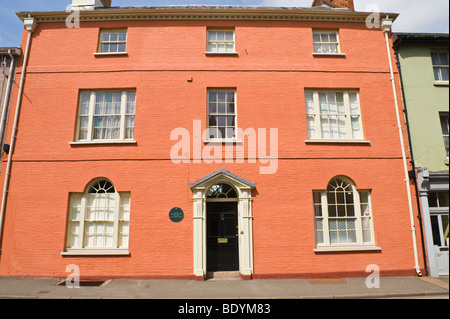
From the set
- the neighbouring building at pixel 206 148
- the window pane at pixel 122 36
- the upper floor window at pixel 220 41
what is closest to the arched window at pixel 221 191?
the neighbouring building at pixel 206 148

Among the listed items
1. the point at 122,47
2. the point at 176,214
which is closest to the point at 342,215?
the point at 176,214

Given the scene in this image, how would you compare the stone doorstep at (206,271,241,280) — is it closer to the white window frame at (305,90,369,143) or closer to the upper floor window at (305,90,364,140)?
the white window frame at (305,90,369,143)

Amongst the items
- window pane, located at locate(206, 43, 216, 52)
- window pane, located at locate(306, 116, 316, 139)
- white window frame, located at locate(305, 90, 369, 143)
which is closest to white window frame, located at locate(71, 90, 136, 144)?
window pane, located at locate(206, 43, 216, 52)

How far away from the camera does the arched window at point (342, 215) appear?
31.4 ft

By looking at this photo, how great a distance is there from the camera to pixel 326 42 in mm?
11023

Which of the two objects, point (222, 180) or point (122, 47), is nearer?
point (222, 180)

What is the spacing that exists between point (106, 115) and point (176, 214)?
443 cm

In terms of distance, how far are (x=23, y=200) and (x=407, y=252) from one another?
13.0 metres

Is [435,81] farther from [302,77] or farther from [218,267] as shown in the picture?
[218,267]

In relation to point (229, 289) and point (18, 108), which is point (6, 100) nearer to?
point (18, 108)

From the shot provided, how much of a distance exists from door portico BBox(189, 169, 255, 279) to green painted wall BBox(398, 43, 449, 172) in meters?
6.14

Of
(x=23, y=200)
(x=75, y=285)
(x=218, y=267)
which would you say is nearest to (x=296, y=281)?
(x=218, y=267)

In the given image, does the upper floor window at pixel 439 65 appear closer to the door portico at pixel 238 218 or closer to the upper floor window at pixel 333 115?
the upper floor window at pixel 333 115

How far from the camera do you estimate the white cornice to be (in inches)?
422
